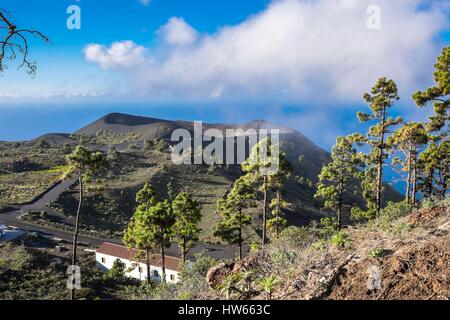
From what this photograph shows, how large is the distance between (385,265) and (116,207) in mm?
57788

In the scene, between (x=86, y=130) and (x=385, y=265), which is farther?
(x=86, y=130)

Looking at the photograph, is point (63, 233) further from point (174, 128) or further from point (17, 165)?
point (174, 128)

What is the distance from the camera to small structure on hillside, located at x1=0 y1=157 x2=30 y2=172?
79062 mm

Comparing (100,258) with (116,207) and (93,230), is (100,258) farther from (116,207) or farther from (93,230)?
(116,207)

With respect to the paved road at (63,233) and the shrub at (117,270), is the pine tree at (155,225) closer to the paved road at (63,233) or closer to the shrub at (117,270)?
the shrub at (117,270)

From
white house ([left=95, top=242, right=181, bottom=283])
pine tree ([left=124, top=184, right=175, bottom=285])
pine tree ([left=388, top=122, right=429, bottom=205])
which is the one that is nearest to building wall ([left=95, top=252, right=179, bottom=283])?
white house ([left=95, top=242, right=181, bottom=283])

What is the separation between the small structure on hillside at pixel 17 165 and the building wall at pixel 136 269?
169ft

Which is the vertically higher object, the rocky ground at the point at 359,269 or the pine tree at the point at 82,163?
the pine tree at the point at 82,163

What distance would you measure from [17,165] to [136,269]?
5828 cm

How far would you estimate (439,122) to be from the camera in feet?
68.9

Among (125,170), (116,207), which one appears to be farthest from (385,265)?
(125,170)

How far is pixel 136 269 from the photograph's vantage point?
3609 cm

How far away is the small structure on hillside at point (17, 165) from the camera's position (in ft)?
259

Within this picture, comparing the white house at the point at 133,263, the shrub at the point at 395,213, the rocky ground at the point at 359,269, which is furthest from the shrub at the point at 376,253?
the white house at the point at 133,263
